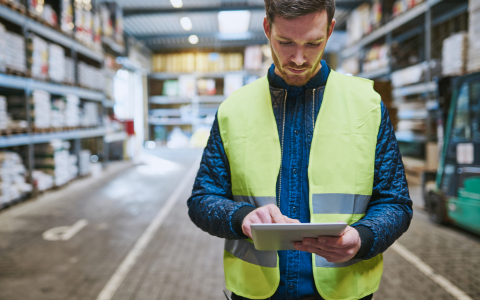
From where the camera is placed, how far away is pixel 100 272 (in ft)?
10.5

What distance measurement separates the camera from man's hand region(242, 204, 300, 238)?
0.97 m

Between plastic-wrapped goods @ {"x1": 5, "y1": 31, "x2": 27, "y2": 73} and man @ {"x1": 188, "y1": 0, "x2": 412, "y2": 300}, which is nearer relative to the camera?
man @ {"x1": 188, "y1": 0, "x2": 412, "y2": 300}

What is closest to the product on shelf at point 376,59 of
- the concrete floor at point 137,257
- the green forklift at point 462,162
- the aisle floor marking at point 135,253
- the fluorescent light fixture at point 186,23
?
the concrete floor at point 137,257

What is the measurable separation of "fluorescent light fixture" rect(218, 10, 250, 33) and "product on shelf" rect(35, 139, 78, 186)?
679 centimetres

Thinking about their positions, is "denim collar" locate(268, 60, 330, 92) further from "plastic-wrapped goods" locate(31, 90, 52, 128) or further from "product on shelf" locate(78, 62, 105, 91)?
"product on shelf" locate(78, 62, 105, 91)

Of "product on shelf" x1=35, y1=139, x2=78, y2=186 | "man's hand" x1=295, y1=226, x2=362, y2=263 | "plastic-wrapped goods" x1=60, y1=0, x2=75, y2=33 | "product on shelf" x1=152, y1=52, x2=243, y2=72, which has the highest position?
"product on shelf" x1=152, y1=52, x2=243, y2=72

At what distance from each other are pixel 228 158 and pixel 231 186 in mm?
108

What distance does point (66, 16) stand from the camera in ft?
23.5

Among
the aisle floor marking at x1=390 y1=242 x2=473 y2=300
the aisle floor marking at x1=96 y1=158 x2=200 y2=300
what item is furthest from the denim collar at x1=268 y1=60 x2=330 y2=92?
the aisle floor marking at x1=390 y1=242 x2=473 y2=300

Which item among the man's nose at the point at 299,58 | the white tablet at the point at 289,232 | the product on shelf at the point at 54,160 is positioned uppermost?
the man's nose at the point at 299,58

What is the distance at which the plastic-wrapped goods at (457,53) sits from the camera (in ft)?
16.2

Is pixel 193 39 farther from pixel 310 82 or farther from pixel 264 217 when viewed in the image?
pixel 264 217

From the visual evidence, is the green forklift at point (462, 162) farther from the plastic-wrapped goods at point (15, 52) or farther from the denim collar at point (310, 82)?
the plastic-wrapped goods at point (15, 52)

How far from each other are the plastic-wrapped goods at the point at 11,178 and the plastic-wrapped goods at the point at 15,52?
53.2 inches
